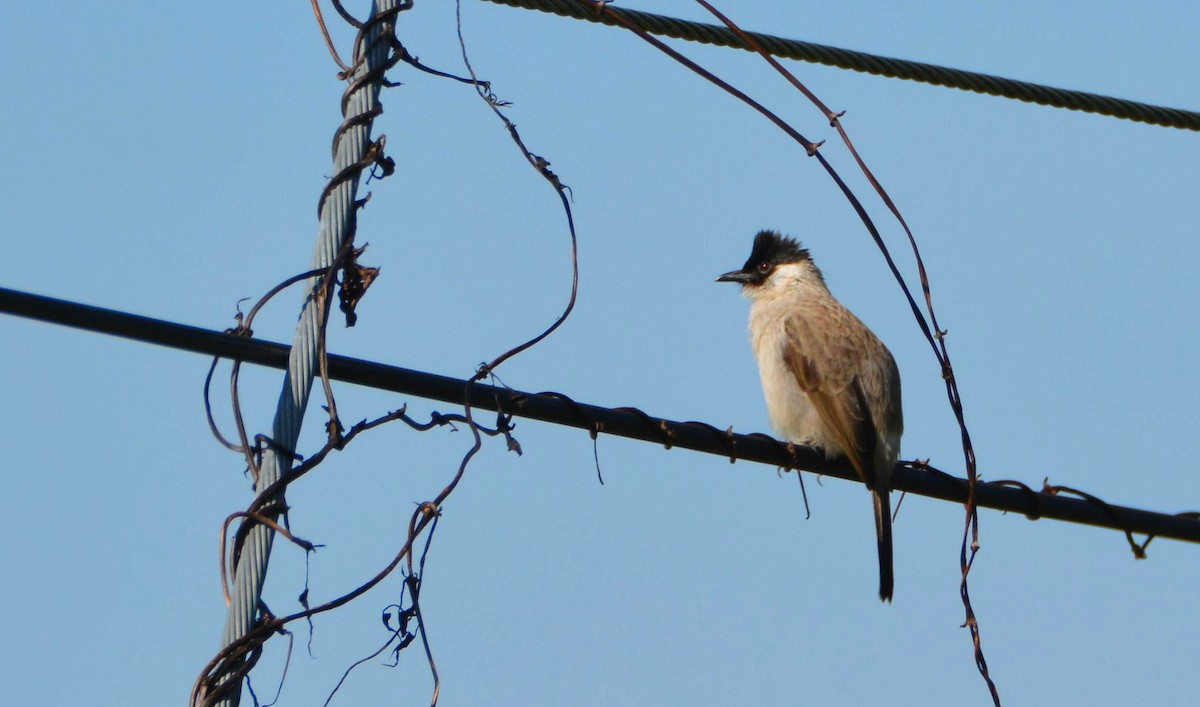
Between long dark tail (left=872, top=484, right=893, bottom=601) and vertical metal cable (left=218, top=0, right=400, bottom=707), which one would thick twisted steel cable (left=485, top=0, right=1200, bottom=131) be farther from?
long dark tail (left=872, top=484, right=893, bottom=601)

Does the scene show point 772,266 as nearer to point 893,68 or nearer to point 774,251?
point 774,251

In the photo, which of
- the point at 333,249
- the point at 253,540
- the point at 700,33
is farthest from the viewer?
the point at 700,33

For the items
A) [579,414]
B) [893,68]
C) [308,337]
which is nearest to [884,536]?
[893,68]

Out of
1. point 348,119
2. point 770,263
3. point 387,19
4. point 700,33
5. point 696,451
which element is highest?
point 770,263

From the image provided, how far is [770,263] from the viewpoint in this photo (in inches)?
335

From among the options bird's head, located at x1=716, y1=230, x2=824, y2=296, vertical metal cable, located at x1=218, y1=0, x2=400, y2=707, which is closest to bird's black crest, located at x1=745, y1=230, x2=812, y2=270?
bird's head, located at x1=716, y1=230, x2=824, y2=296

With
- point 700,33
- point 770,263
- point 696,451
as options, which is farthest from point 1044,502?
point 770,263

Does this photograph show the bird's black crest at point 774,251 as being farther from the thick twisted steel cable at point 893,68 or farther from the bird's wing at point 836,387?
the thick twisted steel cable at point 893,68

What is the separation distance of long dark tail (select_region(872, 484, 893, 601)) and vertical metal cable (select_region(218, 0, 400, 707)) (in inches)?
132

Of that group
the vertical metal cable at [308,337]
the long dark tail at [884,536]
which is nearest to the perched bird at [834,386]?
the long dark tail at [884,536]

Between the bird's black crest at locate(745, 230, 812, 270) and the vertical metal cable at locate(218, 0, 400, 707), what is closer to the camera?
the vertical metal cable at locate(218, 0, 400, 707)

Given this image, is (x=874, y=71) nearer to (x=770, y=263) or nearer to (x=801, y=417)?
(x=801, y=417)

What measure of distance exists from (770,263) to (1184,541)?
143 inches

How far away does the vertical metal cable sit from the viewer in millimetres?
3084
